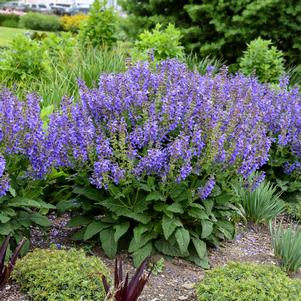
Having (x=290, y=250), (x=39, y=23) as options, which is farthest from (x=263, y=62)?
(x=39, y=23)

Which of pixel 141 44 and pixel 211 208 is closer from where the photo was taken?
pixel 211 208

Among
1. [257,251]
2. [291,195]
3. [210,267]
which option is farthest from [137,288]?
[291,195]

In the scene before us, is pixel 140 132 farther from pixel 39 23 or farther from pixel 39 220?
pixel 39 23

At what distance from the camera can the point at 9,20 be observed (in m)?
30.9

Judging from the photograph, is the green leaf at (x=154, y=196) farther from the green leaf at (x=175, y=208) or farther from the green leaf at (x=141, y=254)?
the green leaf at (x=141, y=254)

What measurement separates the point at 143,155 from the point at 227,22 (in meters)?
6.20

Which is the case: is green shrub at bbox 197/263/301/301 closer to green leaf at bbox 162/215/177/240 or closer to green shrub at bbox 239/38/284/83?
green leaf at bbox 162/215/177/240

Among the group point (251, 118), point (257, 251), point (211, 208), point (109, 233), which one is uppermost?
point (251, 118)

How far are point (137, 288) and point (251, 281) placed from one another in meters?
0.78

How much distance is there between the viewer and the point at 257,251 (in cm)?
447

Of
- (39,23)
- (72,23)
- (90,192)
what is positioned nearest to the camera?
(90,192)

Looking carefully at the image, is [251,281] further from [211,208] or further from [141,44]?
[141,44]

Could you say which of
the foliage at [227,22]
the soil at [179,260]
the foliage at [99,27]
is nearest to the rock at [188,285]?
the soil at [179,260]

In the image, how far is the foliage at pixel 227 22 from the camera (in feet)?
29.9
